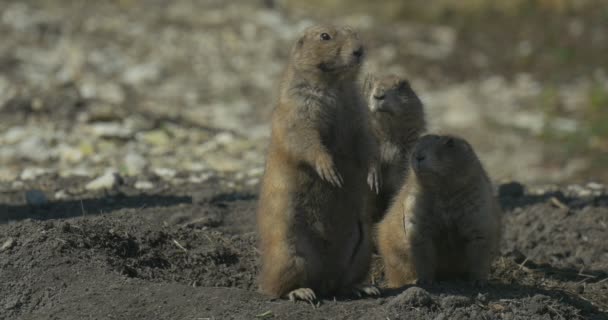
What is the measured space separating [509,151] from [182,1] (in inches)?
246

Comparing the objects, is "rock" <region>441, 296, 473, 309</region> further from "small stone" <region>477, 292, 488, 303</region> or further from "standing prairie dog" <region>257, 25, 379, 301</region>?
"standing prairie dog" <region>257, 25, 379, 301</region>

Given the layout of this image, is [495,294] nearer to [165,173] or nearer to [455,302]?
[455,302]

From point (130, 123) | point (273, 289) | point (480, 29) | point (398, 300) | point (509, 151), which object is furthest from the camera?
point (480, 29)

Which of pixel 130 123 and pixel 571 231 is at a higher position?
pixel 130 123

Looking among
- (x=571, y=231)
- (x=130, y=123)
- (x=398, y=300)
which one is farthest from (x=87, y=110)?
(x=398, y=300)

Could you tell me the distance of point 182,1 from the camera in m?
15.2

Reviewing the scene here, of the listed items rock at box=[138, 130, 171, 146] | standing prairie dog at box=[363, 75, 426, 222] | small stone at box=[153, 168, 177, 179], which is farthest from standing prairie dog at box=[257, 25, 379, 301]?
rock at box=[138, 130, 171, 146]

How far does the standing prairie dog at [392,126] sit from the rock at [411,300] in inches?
59.2

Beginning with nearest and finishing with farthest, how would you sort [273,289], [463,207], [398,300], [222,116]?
[398,300]
[273,289]
[463,207]
[222,116]

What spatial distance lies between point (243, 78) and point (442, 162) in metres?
7.97

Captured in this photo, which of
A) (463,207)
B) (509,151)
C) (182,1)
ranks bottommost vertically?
(509,151)

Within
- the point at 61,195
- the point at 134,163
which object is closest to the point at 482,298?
the point at 61,195

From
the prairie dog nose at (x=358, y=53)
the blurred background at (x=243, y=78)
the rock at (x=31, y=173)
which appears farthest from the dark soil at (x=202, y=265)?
the blurred background at (x=243, y=78)

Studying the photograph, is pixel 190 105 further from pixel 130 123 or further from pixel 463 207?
pixel 463 207
